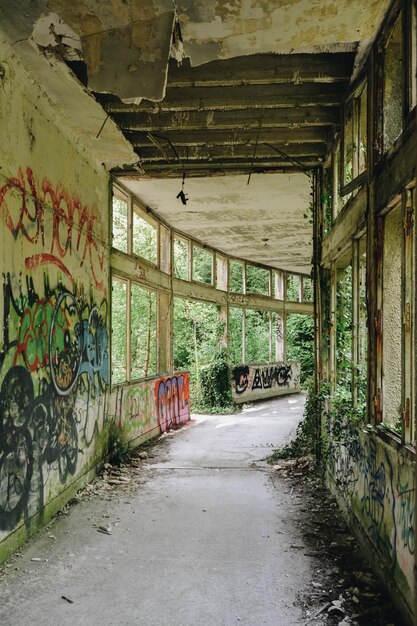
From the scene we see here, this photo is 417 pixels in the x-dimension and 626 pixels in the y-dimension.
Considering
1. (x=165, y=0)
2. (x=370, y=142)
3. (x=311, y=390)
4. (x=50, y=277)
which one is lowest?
(x=311, y=390)

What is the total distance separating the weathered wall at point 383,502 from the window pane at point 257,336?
507 inches

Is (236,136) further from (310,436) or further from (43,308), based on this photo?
(310,436)

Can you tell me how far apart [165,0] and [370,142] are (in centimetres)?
202

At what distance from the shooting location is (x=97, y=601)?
3867mm

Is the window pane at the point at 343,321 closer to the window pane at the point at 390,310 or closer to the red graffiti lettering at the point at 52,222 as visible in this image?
the window pane at the point at 390,310

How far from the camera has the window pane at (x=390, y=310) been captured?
432 cm

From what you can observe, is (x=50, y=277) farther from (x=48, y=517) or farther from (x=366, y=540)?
(x=366, y=540)

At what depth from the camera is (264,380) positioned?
18.2 meters

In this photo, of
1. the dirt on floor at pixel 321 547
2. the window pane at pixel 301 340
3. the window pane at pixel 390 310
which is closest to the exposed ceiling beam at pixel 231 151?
the window pane at pixel 390 310

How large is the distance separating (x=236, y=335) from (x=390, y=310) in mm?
13250

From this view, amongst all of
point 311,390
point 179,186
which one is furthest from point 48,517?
point 179,186

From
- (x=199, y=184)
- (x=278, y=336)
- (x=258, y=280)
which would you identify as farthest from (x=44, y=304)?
(x=278, y=336)

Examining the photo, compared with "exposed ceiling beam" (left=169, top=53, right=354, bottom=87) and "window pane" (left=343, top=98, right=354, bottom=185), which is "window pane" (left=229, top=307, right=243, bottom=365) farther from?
"exposed ceiling beam" (left=169, top=53, right=354, bottom=87)

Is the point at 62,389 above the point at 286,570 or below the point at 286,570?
above
